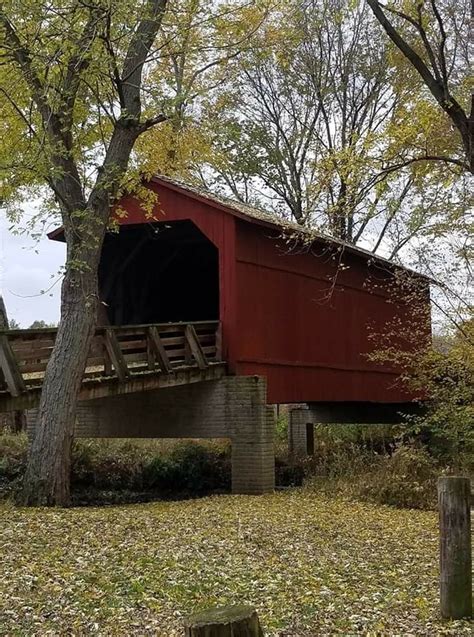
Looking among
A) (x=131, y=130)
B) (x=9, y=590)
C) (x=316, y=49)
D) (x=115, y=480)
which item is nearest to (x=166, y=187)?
(x=131, y=130)

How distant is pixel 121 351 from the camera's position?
13.7 meters

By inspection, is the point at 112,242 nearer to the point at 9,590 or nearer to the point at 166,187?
the point at 166,187

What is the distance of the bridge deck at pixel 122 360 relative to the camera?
11.5 metres

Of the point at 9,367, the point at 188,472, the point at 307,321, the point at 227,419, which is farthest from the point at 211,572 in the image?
the point at 188,472

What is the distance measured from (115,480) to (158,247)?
630 cm

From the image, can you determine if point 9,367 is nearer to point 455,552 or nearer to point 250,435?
point 250,435

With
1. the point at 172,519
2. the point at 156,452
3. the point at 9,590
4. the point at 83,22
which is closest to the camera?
the point at 9,590

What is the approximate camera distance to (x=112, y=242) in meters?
19.5

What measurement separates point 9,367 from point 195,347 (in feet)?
14.5

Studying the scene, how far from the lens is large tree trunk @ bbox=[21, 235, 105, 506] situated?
38.8 feet

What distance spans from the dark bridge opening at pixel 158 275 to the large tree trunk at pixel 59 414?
5763 millimetres

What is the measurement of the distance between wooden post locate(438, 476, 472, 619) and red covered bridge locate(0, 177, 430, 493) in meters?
8.43

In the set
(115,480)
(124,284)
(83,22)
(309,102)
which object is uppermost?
(309,102)

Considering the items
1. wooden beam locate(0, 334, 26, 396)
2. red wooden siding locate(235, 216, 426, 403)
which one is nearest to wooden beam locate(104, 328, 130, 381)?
wooden beam locate(0, 334, 26, 396)
